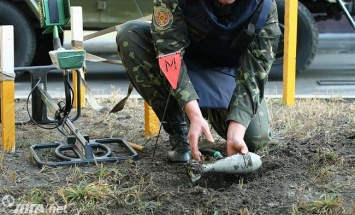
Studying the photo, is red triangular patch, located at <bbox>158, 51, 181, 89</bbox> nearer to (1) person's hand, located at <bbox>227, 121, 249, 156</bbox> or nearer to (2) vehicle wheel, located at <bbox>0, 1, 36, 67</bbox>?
(1) person's hand, located at <bbox>227, 121, 249, 156</bbox>

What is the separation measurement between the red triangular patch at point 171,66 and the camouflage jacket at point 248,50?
2 centimetres

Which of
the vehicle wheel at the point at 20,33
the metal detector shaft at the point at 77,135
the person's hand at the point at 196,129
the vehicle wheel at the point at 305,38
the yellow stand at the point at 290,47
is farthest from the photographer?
the vehicle wheel at the point at 305,38

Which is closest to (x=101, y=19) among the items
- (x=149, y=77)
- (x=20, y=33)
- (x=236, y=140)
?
(x=20, y=33)

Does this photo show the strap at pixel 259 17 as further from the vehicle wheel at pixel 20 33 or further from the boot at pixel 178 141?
the vehicle wheel at pixel 20 33

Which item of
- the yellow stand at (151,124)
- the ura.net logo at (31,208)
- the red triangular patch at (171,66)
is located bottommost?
the yellow stand at (151,124)

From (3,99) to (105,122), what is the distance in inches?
42.6

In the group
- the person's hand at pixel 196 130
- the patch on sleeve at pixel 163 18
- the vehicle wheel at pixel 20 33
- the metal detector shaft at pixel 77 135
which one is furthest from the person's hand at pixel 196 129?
the vehicle wheel at pixel 20 33

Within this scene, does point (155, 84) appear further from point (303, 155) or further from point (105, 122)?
point (105, 122)

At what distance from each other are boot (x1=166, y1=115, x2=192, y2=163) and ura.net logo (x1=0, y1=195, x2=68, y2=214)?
2.64 ft

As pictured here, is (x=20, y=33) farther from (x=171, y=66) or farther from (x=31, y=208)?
(x=31, y=208)

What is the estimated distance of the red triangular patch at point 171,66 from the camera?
2.99 meters

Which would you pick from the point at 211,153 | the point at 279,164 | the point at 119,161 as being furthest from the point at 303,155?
the point at 119,161

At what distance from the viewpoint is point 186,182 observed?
299 cm

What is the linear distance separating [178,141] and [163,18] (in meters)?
0.65
